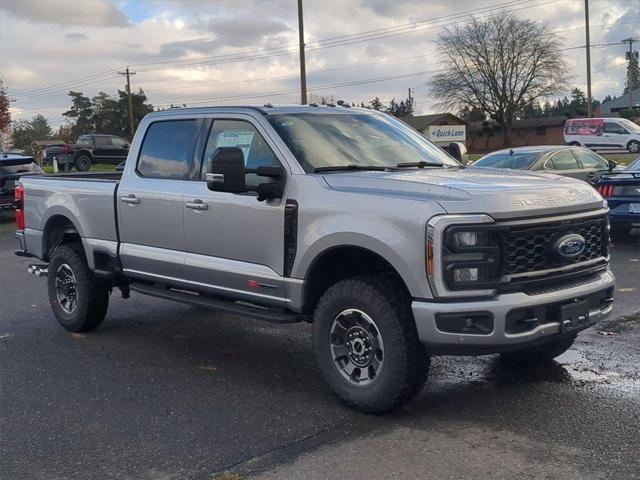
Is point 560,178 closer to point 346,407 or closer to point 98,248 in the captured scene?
point 346,407

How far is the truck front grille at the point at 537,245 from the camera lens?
439 cm

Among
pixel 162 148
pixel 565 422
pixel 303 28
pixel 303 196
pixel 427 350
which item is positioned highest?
pixel 303 28

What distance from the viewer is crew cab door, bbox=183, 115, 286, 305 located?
530 centimetres

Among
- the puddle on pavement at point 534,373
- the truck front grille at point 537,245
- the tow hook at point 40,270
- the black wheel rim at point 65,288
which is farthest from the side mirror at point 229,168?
the tow hook at point 40,270

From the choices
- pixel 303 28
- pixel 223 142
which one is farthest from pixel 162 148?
pixel 303 28

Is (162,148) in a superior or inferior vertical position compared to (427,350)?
superior

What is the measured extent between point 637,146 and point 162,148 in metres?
36.1

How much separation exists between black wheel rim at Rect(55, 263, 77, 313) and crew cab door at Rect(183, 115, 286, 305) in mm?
2031

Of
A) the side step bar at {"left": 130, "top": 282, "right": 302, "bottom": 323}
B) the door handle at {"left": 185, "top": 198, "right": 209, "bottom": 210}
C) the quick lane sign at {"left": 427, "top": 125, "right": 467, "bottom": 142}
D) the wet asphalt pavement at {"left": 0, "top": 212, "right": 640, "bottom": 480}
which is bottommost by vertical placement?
the wet asphalt pavement at {"left": 0, "top": 212, "right": 640, "bottom": 480}

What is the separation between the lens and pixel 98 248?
22.8ft

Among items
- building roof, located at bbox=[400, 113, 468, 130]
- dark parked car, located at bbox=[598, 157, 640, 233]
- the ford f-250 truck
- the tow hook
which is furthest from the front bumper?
building roof, located at bbox=[400, 113, 468, 130]

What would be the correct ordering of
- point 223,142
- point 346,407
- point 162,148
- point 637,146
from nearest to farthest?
point 346,407
point 223,142
point 162,148
point 637,146

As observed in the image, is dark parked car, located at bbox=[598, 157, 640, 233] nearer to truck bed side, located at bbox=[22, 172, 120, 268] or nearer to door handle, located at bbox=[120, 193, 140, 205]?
truck bed side, located at bbox=[22, 172, 120, 268]

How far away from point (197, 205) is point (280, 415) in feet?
5.96
